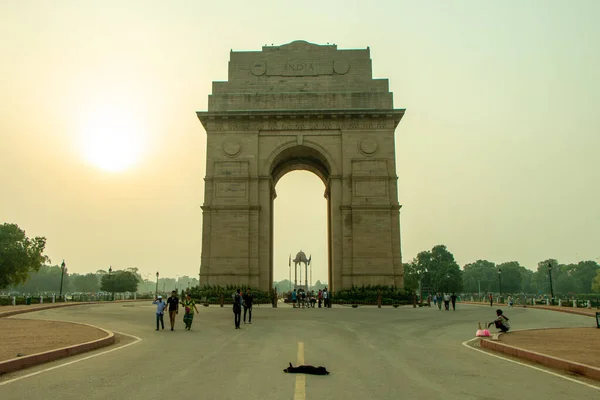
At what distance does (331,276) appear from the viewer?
144 feet

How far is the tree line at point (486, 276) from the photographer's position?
117125 mm

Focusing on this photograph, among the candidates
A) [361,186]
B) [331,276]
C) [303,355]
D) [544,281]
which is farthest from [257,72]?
[544,281]

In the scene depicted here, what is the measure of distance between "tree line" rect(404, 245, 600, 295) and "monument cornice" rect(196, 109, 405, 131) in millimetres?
76634

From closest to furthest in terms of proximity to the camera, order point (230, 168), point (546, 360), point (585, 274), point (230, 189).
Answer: point (546, 360) < point (230, 189) < point (230, 168) < point (585, 274)

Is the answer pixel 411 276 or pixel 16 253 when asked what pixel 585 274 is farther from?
pixel 16 253

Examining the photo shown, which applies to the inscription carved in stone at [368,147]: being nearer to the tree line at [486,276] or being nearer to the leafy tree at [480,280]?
the tree line at [486,276]

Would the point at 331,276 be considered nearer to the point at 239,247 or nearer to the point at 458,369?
the point at 239,247

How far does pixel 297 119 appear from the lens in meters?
43.6

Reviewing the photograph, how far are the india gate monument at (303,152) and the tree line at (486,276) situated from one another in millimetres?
75978

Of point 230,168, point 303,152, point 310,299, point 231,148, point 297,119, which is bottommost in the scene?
point 310,299

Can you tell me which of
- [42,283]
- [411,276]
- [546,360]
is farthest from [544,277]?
[546,360]

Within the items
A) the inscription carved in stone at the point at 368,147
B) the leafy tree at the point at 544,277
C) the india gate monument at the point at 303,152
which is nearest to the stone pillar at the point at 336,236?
the india gate monument at the point at 303,152

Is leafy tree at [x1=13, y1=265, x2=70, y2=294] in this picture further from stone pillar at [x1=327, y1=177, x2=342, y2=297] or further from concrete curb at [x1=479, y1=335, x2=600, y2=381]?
concrete curb at [x1=479, y1=335, x2=600, y2=381]

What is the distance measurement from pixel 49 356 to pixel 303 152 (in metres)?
35.9
